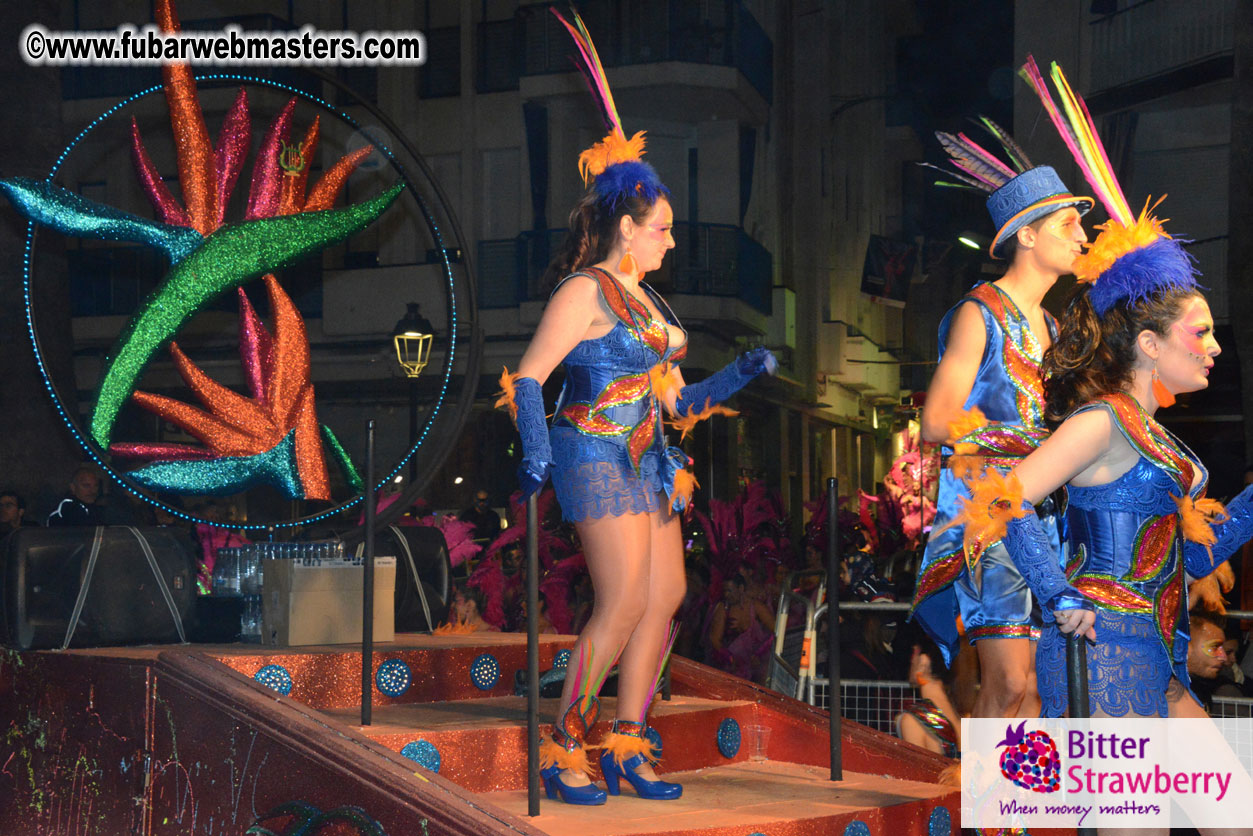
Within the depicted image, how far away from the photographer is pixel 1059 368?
2.82 metres

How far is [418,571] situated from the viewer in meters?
5.04

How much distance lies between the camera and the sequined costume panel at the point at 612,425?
10.9 feet

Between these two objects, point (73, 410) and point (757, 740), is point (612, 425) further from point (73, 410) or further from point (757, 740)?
point (73, 410)

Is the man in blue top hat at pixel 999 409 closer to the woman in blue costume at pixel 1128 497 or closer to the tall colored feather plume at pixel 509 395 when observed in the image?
the woman in blue costume at pixel 1128 497

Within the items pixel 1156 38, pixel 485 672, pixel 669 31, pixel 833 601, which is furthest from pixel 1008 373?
pixel 669 31

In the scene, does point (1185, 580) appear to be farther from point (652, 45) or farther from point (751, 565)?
point (652, 45)

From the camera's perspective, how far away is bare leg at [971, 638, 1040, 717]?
3.00 m

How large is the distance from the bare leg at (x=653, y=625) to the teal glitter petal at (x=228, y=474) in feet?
6.94

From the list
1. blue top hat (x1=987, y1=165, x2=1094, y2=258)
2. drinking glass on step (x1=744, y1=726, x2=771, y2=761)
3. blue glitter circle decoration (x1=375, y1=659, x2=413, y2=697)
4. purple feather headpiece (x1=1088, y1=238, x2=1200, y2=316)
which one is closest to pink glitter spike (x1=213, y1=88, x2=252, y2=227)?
blue glitter circle decoration (x1=375, y1=659, x2=413, y2=697)

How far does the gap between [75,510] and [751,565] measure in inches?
128

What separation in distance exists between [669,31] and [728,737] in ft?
35.1

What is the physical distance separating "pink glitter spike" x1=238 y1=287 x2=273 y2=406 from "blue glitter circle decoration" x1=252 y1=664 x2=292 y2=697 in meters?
1.63

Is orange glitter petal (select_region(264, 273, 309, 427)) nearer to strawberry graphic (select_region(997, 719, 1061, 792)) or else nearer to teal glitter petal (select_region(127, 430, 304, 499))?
teal glitter petal (select_region(127, 430, 304, 499))

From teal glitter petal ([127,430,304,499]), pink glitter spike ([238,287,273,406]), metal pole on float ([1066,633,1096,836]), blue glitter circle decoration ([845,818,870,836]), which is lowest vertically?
blue glitter circle decoration ([845,818,870,836])
